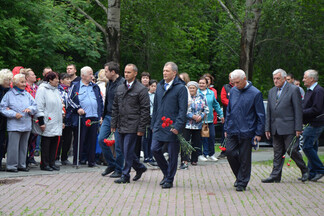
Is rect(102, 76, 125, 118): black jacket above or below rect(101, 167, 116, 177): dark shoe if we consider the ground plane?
above

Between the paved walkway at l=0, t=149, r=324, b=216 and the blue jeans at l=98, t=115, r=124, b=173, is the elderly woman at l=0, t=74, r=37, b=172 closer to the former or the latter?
the paved walkway at l=0, t=149, r=324, b=216

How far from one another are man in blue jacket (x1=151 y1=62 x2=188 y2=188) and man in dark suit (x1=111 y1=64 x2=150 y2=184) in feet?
1.03

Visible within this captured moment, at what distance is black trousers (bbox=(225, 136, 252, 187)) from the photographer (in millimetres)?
9805

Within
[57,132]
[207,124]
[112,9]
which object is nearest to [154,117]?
[57,132]

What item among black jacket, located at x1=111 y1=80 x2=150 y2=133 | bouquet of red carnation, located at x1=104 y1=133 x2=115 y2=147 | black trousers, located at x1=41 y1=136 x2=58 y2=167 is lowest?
black trousers, located at x1=41 y1=136 x2=58 y2=167

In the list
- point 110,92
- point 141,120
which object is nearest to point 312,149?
point 141,120

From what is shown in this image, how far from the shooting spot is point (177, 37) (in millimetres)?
31484

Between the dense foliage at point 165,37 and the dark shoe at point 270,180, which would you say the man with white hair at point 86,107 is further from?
the dense foliage at point 165,37

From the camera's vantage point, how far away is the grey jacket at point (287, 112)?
1068 cm

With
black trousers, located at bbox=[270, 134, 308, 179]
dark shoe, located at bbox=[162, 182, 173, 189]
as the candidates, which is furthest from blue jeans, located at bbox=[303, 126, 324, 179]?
dark shoe, located at bbox=[162, 182, 173, 189]

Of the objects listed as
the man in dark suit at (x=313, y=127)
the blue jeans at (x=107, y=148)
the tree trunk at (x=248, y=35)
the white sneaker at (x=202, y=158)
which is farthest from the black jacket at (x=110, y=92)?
the tree trunk at (x=248, y=35)

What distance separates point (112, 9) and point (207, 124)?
735cm

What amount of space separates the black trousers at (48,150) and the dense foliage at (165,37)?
6.79m

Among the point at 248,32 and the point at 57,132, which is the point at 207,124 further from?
the point at 248,32
